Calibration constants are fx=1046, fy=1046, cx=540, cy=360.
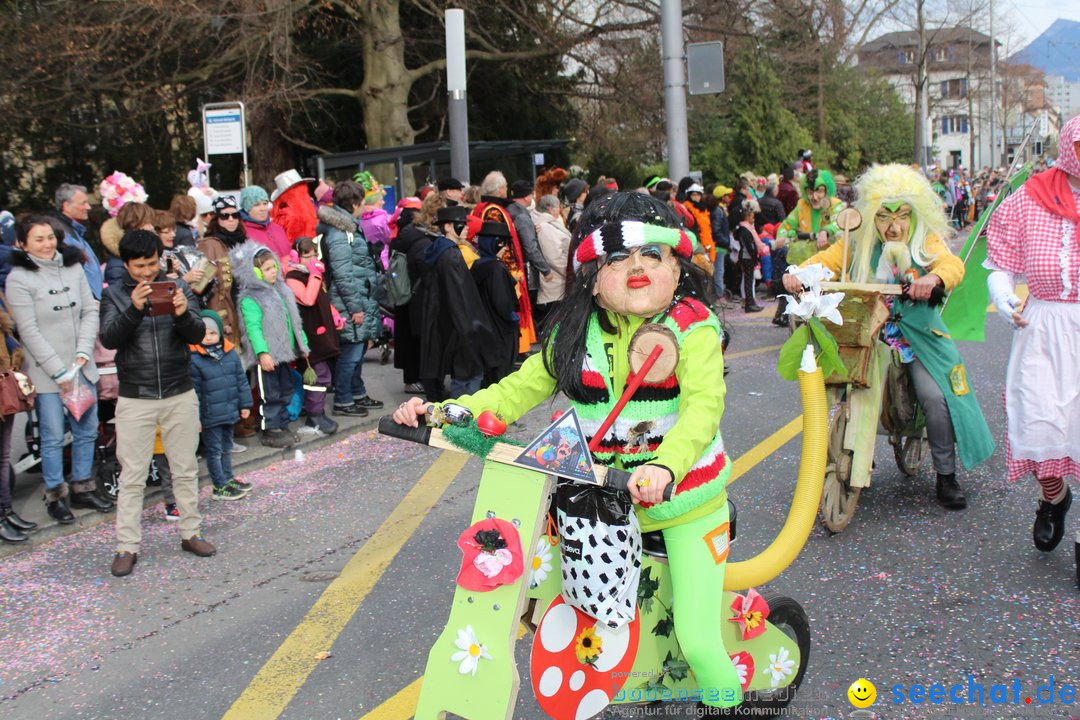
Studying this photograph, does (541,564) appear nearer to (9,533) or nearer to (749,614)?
(749,614)

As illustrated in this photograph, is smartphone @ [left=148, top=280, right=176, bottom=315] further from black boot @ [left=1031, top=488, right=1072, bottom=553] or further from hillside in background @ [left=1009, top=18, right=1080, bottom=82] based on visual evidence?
hillside in background @ [left=1009, top=18, right=1080, bottom=82]

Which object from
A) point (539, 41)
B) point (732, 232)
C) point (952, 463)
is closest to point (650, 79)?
point (539, 41)

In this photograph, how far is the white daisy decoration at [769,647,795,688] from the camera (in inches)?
134

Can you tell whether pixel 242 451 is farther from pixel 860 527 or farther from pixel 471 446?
pixel 471 446

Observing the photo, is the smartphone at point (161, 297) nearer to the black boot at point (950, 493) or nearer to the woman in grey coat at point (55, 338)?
the woman in grey coat at point (55, 338)

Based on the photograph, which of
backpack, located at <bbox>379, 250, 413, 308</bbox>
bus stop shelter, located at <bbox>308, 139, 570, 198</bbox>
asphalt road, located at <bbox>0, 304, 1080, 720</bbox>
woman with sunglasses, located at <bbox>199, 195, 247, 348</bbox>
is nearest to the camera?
asphalt road, located at <bbox>0, 304, 1080, 720</bbox>

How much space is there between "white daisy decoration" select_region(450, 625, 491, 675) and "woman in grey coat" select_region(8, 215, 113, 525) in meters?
4.11

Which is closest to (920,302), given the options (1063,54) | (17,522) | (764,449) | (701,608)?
(764,449)

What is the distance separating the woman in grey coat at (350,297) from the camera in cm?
848

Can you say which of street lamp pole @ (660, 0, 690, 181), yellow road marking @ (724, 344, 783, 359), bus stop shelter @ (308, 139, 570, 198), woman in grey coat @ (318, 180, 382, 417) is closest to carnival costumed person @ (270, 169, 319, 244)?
woman in grey coat @ (318, 180, 382, 417)

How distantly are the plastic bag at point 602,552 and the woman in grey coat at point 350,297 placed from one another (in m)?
5.70

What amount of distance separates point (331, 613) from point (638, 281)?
2463 millimetres

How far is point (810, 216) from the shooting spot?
1064 centimetres

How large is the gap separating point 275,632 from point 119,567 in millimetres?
1239
